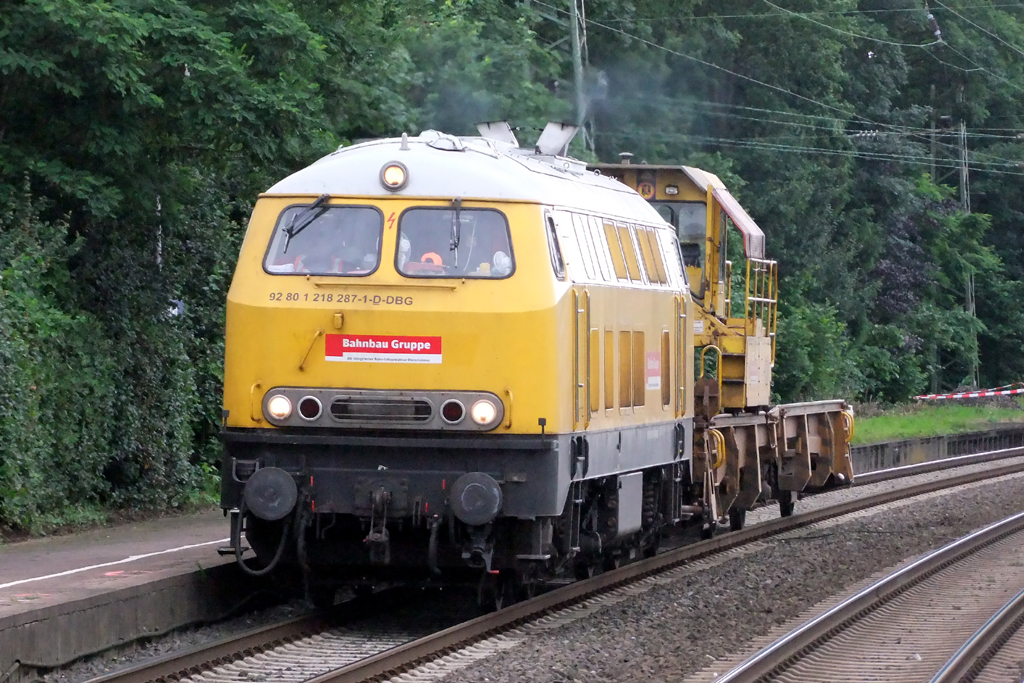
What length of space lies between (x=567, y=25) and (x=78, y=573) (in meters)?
25.4

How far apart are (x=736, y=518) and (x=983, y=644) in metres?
7.43

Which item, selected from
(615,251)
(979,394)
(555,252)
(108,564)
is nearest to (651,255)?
(615,251)

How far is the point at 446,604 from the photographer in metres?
12.0

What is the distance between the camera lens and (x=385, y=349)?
1001 cm

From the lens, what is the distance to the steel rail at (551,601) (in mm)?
8883

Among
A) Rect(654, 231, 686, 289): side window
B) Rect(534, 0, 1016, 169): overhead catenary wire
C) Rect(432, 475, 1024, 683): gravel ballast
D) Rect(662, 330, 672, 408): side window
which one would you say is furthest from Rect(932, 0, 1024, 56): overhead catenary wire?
Rect(662, 330, 672, 408): side window

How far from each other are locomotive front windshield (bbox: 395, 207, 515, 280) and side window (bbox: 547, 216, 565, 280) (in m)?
0.30

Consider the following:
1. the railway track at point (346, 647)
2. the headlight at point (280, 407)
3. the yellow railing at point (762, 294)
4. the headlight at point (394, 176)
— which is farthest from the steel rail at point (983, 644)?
the yellow railing at point (762, 294)

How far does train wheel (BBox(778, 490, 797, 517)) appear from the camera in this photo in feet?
62.2

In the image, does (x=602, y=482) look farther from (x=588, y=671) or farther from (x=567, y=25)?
(x=567, y=25)

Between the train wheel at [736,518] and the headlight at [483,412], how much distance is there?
27.0 feet

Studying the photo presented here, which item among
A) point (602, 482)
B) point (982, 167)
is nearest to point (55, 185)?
point (602, 482)

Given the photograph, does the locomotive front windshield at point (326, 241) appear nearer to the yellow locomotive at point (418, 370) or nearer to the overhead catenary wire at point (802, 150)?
the yellow locomotive at point (418, 370)

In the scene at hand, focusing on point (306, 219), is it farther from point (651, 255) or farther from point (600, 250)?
point (651, 255)
